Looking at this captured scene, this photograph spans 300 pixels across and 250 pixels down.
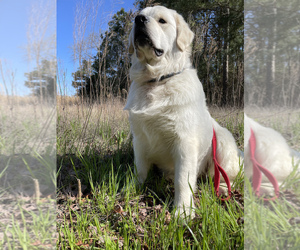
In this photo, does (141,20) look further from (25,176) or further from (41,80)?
(25,176)

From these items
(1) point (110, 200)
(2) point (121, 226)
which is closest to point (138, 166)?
(1) point (110, 200)

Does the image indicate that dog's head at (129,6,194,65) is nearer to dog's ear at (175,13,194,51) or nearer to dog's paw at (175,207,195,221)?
dog's ear at (175,13,194,51)

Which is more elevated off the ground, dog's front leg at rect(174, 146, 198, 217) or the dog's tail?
the dog's tail

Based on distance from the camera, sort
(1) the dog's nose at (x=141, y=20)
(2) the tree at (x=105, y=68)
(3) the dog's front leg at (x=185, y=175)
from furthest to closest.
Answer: (2) the tree at (x=105, y=68)
(1) the dog's nose at (x=141, y=20)
(3) the dog's front leg at (x=185, y=175)

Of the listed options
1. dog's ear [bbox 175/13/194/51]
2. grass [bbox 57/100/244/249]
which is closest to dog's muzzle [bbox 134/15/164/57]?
dog's ear [bbox 175/13/194/51]

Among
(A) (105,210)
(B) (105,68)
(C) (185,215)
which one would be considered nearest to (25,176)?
(A) (105,210)

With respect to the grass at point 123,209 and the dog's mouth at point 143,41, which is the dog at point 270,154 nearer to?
the grass at point 123,209

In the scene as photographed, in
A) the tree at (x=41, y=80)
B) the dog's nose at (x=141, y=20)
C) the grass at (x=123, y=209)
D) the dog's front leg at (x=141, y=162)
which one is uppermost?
the dog's nose at (x=141, y=20)

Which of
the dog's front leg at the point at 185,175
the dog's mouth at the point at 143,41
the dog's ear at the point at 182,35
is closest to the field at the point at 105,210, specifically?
the dog's front leg at the point at 185,175

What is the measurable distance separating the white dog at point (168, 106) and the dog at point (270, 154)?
94 centimetres

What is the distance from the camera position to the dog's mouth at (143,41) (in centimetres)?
188

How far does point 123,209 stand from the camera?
1696 millimetres

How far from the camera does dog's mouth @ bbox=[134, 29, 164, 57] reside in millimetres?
1880

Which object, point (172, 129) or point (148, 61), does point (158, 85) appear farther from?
point (172, 129)
